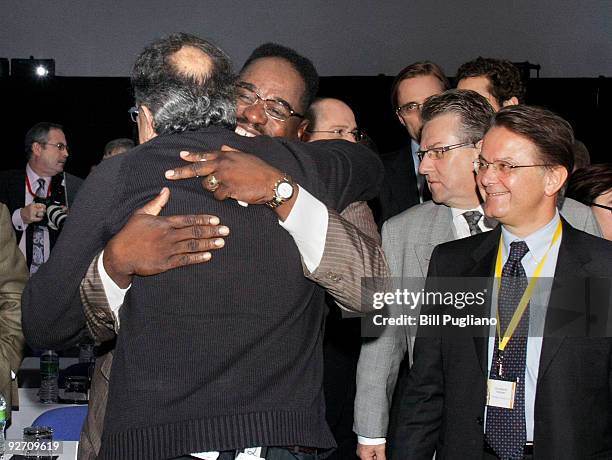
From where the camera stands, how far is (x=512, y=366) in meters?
2.14

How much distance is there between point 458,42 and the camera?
29.0 feet

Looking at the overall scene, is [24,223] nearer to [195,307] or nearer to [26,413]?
[26,413]

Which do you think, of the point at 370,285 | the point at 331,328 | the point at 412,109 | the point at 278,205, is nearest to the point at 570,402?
the point at 370,285

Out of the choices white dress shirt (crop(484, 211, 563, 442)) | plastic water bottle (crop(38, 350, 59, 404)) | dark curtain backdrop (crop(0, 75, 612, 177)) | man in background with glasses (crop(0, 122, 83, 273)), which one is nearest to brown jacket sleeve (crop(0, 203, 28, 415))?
plastic water bottle (crop(38, 350, 59, 404))

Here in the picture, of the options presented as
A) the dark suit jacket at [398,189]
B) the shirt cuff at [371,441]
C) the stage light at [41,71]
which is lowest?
the shirt cuff at [371,441]

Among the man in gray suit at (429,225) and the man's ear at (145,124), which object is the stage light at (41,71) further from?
the man's ear at (145,124)

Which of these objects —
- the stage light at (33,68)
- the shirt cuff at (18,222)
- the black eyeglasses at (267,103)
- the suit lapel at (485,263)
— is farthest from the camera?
the stage light at (33,68)

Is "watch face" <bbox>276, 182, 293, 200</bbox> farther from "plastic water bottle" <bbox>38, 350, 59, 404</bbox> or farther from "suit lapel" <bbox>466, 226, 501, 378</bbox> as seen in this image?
"plastic water bottle" <bbox>38, 350, 59, 404</bbox>

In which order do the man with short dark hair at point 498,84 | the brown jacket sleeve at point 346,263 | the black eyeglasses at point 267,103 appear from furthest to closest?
1. the man with short dark hair at point 498,84
2. the black eyeglasses at point 267,103
3. the brown jacket sleeve at point 346,263

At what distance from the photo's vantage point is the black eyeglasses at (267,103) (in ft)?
6.54

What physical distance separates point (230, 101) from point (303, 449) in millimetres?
702

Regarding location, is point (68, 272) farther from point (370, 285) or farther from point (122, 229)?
point (370, 285)

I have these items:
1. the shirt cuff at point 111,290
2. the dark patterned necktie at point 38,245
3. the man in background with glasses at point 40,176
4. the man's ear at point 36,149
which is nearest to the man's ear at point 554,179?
the shirt cuff at point 111,290

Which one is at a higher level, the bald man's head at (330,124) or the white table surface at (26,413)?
the bald man's head at (330,124)
